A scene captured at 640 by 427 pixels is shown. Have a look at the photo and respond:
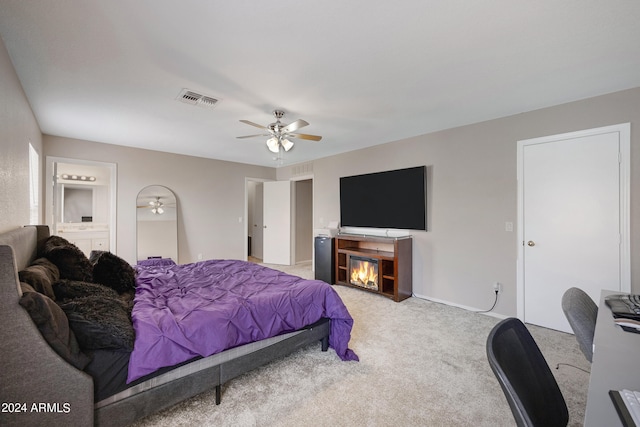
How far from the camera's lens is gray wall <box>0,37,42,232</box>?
6.04 ft

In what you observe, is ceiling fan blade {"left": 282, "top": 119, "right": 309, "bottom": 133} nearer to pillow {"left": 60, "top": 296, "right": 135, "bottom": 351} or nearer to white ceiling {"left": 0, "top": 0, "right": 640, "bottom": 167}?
white ceiling {"left": 0, "top": 0, "right": 640, "bottom": 167}

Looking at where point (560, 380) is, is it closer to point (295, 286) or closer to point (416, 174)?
point (295, 286)

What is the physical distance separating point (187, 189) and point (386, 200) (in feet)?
12.8

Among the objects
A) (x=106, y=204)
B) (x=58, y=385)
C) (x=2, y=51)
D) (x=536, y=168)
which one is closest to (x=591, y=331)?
(x=536, y=168)

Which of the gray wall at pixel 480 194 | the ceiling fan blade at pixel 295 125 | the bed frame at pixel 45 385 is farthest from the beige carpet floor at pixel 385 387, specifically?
the ceiling fan blade at pixel 295 125

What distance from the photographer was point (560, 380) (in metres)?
2.06

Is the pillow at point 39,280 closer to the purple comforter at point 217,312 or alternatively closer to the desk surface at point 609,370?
the purple comforter at point 217,312

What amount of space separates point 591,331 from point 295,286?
195 centimetres

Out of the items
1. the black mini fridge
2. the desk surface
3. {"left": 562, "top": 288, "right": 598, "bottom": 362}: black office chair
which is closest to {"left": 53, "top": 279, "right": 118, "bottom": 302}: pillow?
the desk surface

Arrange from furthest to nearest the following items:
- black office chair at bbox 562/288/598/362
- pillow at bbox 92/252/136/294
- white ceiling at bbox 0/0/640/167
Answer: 1. pillow at bbox 92/252/136/294
2. white ceiling at bbox 0/0/640/167
3. black office chair at bbox 562/288/598/362

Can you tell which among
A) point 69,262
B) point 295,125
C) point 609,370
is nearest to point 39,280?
point 69,262

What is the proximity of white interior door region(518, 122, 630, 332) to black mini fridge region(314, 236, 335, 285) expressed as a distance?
8.99 feet

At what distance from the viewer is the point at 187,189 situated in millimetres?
5328

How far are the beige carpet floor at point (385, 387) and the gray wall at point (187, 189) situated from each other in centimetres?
387
